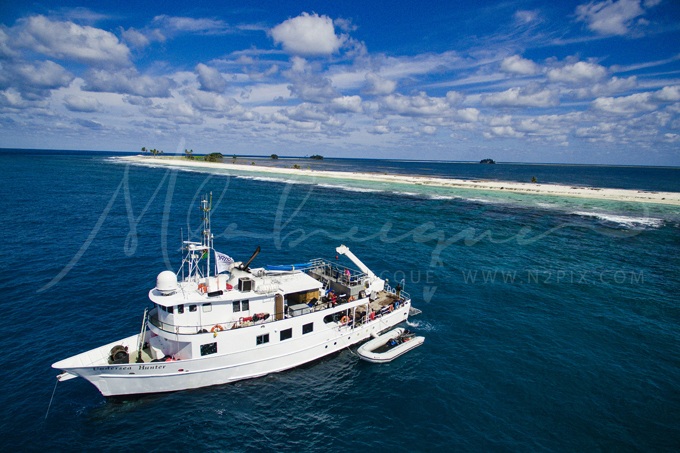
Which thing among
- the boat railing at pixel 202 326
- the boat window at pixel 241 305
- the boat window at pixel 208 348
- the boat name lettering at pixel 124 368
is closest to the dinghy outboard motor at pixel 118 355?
the boat name lettering at pixel 124 368

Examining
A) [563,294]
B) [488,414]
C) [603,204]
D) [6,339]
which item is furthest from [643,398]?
[603,204]

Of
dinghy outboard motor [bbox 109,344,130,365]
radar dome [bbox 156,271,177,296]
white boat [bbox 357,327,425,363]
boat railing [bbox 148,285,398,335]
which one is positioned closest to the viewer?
dinghy outboard motor [bbox 109,344,130,365]

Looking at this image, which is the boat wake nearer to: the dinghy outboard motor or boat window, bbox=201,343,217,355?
boat window, bbox=201,343,217,355

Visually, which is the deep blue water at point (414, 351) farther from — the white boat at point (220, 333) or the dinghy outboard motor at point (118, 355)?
the dinghy outboard motor at point (118, 355)

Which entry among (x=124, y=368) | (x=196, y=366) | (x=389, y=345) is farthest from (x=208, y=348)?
(x=389, y=345)

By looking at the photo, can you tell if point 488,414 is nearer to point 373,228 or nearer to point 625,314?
point 625,314

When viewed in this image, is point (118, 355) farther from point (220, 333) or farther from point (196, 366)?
point (220, 333)

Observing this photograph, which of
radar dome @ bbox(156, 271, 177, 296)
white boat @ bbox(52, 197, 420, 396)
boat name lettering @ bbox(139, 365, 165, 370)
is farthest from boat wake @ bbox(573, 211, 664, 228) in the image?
boat name lettering @ bbox(139, 365, 165, 370)
